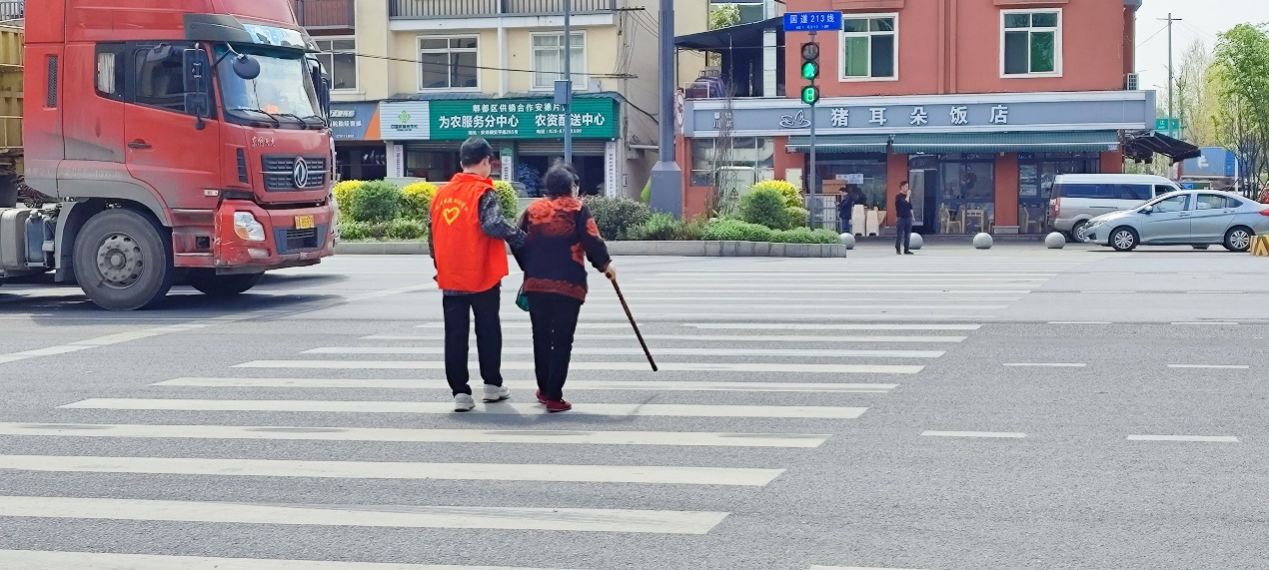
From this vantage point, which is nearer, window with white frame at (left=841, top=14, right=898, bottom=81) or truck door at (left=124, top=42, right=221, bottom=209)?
truck door at (left=124, top=42, right=221, bottom=209)

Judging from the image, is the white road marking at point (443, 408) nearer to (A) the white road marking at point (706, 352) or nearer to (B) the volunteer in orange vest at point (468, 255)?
(B) the volunteer in orange vest at point (468, 255)

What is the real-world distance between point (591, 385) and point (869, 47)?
34683mm

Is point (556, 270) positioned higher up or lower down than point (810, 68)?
lower down

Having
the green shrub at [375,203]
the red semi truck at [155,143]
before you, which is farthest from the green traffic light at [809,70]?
the red semi truck at [155,143]

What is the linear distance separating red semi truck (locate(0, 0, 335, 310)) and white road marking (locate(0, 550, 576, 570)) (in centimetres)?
999

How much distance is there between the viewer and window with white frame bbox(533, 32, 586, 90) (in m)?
47.8

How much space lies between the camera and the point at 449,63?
160 feet

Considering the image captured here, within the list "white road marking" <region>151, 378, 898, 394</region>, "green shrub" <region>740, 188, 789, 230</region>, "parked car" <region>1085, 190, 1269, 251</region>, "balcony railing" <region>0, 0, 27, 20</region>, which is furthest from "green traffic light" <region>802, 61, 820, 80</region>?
"white road marking" <region>151, 378, 898, 394</region>

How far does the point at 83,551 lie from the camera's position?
19.8ft

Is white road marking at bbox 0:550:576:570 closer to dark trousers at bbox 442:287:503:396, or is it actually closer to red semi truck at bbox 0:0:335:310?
dark trousers at bbox 442:287:503:396

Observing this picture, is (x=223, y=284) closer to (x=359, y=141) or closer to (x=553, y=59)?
(x=553, y=59)

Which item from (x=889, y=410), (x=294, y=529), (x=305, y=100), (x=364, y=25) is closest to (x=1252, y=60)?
(x=364, y=25)

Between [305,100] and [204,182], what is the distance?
1.74 m

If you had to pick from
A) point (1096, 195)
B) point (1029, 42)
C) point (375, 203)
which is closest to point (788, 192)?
point (375, 203)
